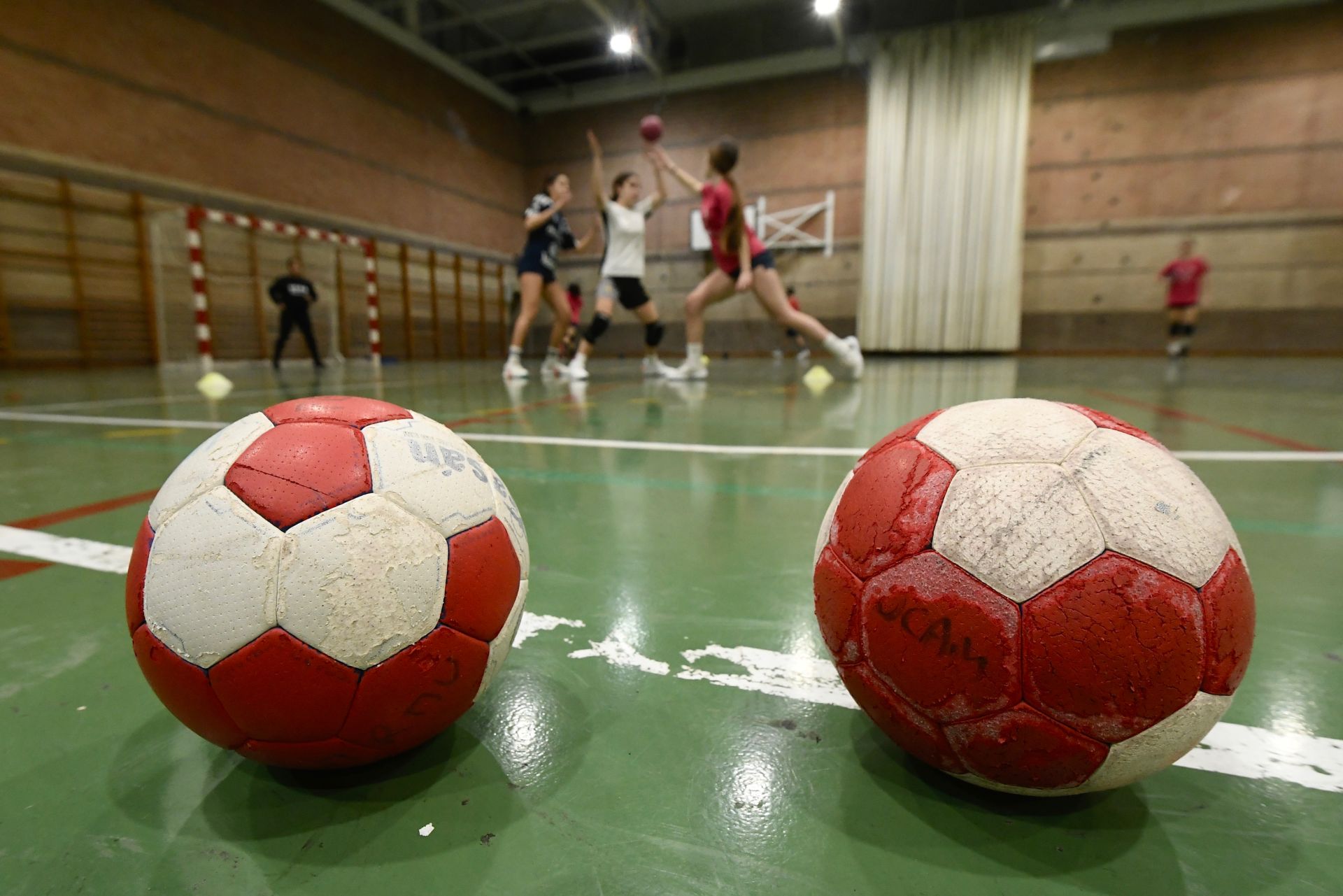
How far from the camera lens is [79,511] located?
2240 mm

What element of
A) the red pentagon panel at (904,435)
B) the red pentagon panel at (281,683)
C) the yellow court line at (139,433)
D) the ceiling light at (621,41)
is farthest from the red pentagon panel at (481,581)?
the ceiling light at (621,41)

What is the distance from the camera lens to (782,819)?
890 millimetres

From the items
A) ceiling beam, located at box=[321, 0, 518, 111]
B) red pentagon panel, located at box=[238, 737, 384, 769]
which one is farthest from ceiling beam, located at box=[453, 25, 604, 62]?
red pentagon panel, located at box=[238, 737, 384, 769]

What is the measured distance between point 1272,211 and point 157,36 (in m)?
21.0

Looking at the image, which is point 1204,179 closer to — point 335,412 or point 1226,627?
point 1226,627

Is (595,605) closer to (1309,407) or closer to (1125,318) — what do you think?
(1309,407)

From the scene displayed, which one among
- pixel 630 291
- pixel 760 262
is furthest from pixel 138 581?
pixel 630 291

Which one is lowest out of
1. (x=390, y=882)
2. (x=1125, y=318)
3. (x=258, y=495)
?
(x=390, y=882)

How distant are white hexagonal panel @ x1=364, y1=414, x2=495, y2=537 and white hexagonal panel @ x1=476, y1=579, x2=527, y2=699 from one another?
6.2 inches

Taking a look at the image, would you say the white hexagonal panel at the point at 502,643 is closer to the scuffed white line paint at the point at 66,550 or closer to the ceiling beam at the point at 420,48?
the scuffed white line paint at the point at 66,550

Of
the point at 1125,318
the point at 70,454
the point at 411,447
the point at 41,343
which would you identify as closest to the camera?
the point at 411,447

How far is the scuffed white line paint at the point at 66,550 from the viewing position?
5.83 ft

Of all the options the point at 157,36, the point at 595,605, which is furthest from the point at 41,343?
the point at 595,605

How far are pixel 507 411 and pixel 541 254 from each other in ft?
12.9
